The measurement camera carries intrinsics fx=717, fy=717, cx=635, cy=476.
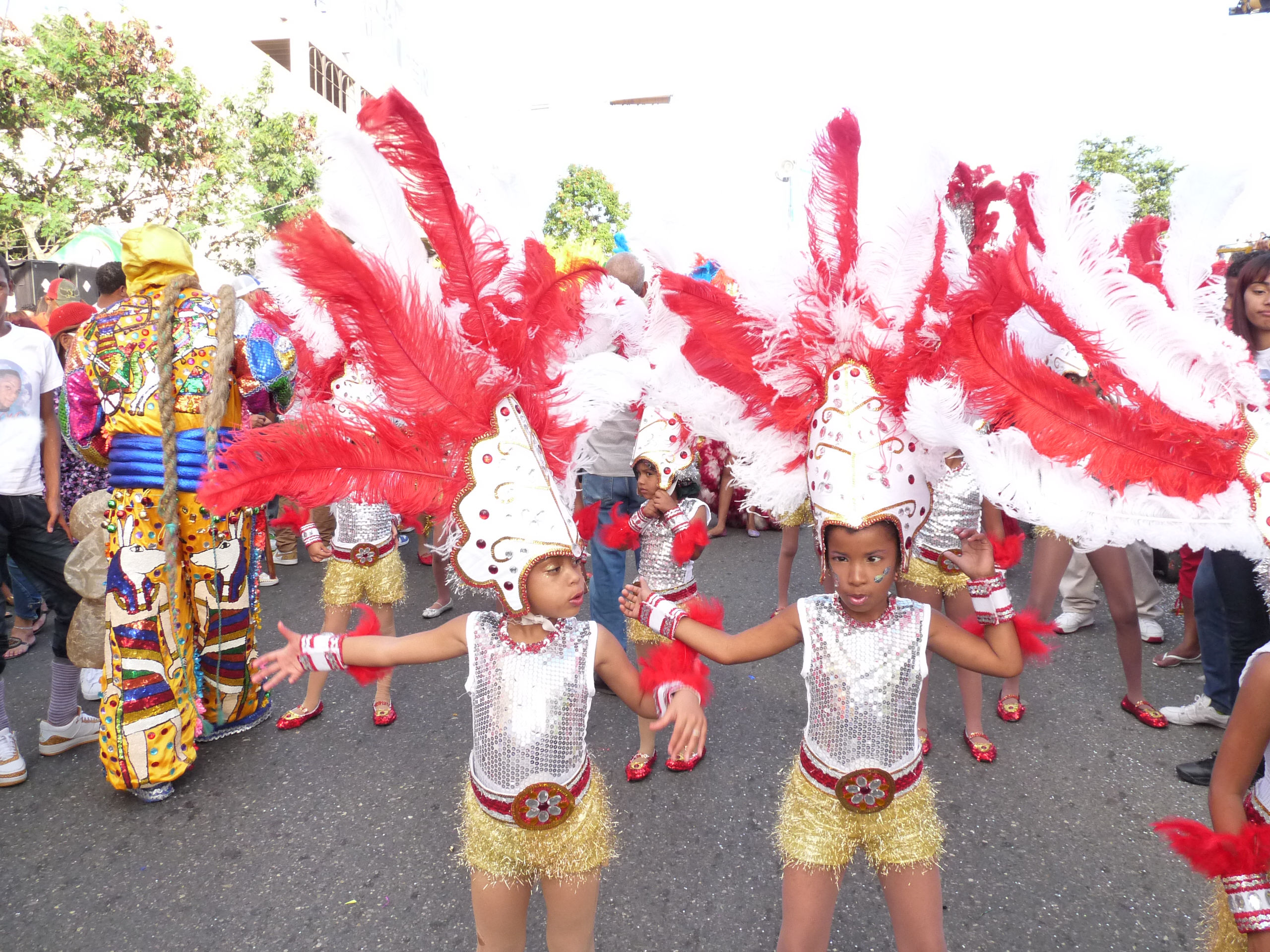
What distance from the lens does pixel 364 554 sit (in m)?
3.65

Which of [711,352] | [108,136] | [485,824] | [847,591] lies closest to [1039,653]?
[847,591]

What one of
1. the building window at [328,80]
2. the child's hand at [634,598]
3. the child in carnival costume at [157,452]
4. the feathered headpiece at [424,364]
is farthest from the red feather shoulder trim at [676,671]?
the building window at [328,80]

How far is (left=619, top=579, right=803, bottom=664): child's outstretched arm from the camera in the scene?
1937 mm

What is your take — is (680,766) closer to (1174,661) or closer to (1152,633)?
(1174,661)

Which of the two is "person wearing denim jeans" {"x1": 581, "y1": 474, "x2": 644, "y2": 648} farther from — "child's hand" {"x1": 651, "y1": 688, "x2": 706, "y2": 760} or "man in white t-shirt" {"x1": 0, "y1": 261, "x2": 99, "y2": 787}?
"man in white t-shirt" {"x1": 0, "y1": 261, "x2": 99, "y2": 787}

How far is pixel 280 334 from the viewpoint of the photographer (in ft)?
11.0

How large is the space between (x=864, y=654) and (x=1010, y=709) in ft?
7.61

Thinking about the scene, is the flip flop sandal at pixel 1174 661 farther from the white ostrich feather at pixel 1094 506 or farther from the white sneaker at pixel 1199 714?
the white ostrich feather at pixel 1094 506

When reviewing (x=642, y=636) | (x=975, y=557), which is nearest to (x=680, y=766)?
(x=642, y=636)

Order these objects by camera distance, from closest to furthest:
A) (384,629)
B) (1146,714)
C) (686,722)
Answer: (686,722), (1146,714), (384,629)

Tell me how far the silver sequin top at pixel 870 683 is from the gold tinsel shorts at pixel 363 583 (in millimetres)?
2481

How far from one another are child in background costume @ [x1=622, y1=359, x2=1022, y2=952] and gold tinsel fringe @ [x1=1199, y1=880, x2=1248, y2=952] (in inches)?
22.5

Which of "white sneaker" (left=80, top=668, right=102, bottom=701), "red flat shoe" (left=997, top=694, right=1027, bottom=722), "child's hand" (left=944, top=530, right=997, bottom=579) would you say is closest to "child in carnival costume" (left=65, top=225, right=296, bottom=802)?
"white sneaker" (left=80, top=668, right=102, bottom=701)

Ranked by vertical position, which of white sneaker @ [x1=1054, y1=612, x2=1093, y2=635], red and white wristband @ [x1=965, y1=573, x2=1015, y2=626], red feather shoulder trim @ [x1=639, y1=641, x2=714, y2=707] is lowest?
white sneaker @ [x1=1054, y1=612, x2=1093, y2=635]
